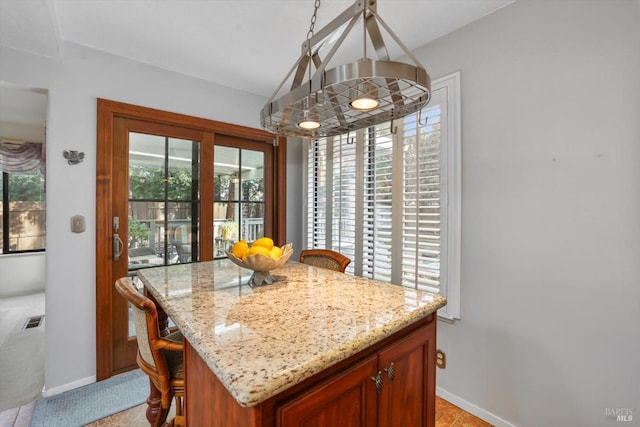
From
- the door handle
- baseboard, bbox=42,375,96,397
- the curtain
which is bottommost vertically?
baseboard, bbox=42,375,96,397

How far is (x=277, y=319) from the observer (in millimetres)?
981

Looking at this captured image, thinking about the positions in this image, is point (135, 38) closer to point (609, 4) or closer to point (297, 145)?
point (297, 145)

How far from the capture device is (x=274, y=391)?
2.07ft

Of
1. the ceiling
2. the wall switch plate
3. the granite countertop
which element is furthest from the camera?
the wall switch plate

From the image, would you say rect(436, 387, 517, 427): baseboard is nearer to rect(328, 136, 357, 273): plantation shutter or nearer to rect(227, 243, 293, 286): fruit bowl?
rect(328, 136, 357, 273): plantation shutter

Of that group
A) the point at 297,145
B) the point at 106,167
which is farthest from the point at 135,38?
the point at 297,145

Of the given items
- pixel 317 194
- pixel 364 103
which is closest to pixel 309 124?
pixel 364 103

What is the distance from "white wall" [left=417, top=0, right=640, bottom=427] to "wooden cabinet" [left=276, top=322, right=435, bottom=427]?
2.64ft

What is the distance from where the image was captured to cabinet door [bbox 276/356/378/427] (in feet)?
2.38

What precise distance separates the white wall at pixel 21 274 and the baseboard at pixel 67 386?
3381 mm

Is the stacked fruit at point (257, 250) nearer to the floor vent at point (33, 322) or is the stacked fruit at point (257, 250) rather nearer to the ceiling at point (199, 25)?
the ceiling at point (199, 25)

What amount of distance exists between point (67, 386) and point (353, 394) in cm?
232

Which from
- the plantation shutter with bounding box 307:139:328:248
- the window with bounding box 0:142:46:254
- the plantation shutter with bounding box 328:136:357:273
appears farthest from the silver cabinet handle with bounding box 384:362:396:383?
the window with bounding box 0:142:46:254

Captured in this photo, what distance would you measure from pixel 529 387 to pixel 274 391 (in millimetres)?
1695
